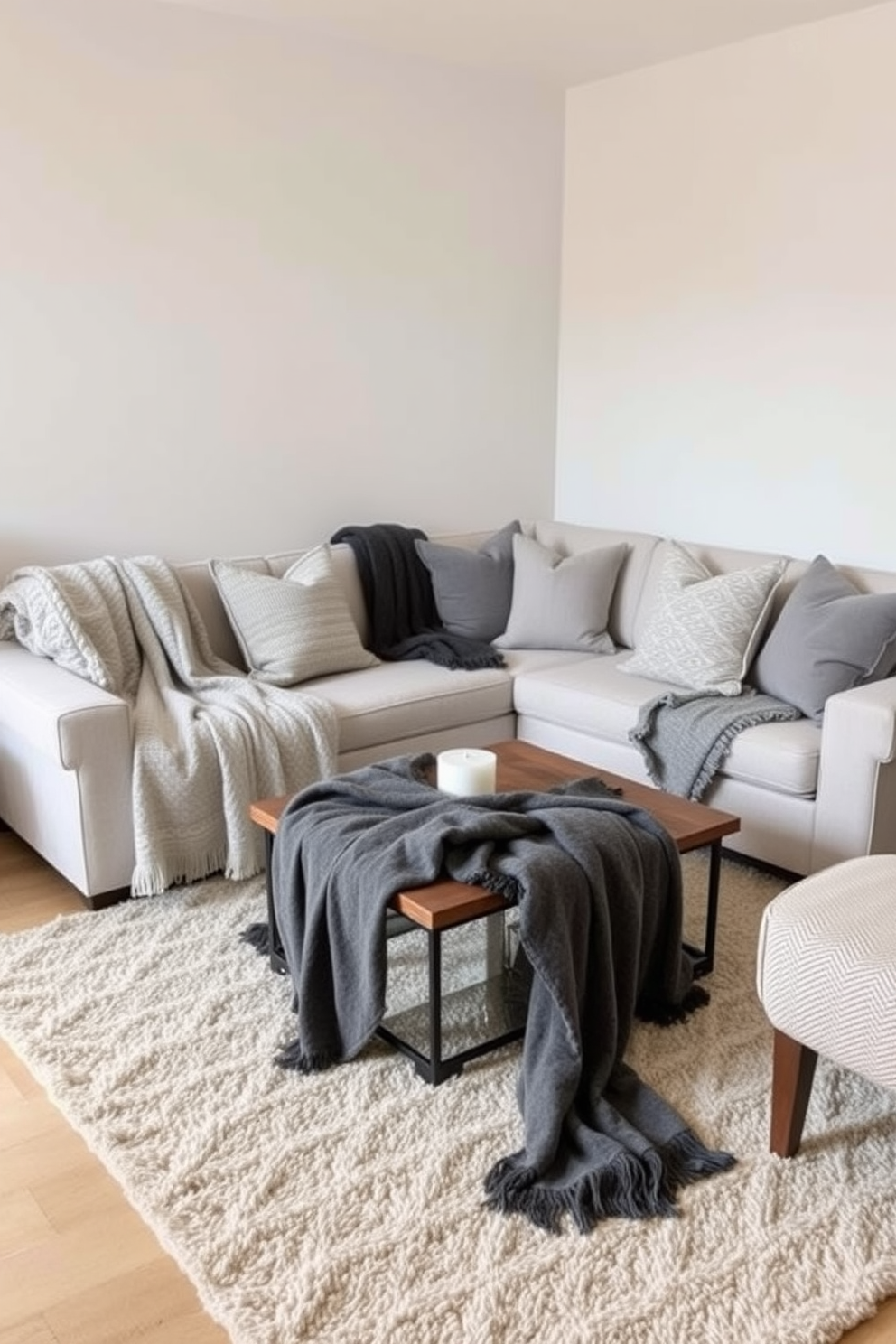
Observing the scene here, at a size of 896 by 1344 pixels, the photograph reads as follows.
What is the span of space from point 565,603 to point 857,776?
4.42ft

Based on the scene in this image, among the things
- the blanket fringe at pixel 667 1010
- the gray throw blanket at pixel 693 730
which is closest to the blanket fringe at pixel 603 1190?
the blanket fringe at pixel 667 1010

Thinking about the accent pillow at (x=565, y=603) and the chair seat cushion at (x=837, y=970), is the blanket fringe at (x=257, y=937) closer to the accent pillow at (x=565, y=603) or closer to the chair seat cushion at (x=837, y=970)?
the chair seat cushion at (x=837, y=970)

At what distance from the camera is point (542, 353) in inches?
181

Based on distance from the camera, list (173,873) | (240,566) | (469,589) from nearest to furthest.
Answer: (173,873), (240,566), (469,589)

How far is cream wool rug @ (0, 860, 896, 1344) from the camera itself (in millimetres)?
1669

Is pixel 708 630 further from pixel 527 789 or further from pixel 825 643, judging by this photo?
pixel 527 789

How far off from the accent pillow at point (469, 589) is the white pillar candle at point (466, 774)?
1.48 m

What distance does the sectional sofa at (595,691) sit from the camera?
9.22 ft

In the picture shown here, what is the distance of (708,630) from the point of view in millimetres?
3383

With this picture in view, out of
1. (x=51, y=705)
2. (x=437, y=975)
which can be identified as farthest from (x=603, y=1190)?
(x=51, y=705)

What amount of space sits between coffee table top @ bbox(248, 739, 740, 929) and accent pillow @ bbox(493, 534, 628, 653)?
95 cm

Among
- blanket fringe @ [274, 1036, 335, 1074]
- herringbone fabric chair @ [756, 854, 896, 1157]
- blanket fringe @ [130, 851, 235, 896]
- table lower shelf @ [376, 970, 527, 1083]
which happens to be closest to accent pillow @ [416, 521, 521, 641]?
blanket fringe @ [130, 851, 235, 896]

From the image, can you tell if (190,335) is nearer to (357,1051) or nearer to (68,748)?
(68,748)

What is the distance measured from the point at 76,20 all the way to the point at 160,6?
0.90ft
